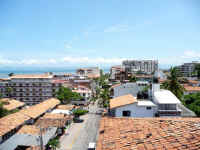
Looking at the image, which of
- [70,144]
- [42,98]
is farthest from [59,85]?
[70,144]

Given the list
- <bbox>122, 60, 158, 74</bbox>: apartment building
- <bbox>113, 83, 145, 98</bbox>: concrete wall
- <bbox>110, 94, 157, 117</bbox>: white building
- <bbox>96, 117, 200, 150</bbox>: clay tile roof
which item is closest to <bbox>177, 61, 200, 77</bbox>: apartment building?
<bbox>122, 60, 158, 74</bbox>: apartment building

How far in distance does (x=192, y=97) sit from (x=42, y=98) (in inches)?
2182

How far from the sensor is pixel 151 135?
292 inches

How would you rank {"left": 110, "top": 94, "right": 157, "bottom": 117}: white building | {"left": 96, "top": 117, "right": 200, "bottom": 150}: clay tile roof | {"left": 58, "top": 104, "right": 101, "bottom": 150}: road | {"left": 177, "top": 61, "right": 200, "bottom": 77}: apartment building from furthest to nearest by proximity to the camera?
{"left": 177, "top": 61, "right": 200, "bottom": 77}: apartment building < {"left": 58, "top": 104, "right": 101, "bottom": 150}: road < {"left": 110, "top": 94, "right": 157, "bottom": 117}: white building < {"left": 96, "top": 117, "right": 200, "bottom": 150}: clay tile roof

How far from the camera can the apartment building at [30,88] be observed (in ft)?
190

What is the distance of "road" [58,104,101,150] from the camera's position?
2445 centimetres

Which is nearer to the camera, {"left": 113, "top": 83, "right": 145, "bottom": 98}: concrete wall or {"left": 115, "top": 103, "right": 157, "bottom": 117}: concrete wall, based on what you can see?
{"left": 115, "top": 103, "right": 157, "bottom": 117}: concrete wall

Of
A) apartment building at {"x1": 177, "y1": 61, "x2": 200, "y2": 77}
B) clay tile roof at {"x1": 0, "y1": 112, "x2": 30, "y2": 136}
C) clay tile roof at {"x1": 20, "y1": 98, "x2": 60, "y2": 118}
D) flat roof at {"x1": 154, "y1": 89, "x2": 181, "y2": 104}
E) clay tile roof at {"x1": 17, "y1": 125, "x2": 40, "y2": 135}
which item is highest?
apartment building at {"x1": 177, "y1": 61, "x2": 200, "y2": 77}

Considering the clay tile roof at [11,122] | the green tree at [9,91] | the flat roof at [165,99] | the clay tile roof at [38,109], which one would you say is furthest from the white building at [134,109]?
the green tree at [9,91]

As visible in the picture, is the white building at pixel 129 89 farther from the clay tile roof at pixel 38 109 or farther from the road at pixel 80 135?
the clay tile roof at pixel 38 109

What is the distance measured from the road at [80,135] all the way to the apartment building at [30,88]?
91.5ft

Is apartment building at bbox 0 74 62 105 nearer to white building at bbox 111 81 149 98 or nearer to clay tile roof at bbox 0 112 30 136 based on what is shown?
clay tile roof at bbox 0 112 30 136

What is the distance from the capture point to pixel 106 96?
45.2 m

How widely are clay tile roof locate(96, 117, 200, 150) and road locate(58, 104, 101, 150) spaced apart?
17952 millimetres
